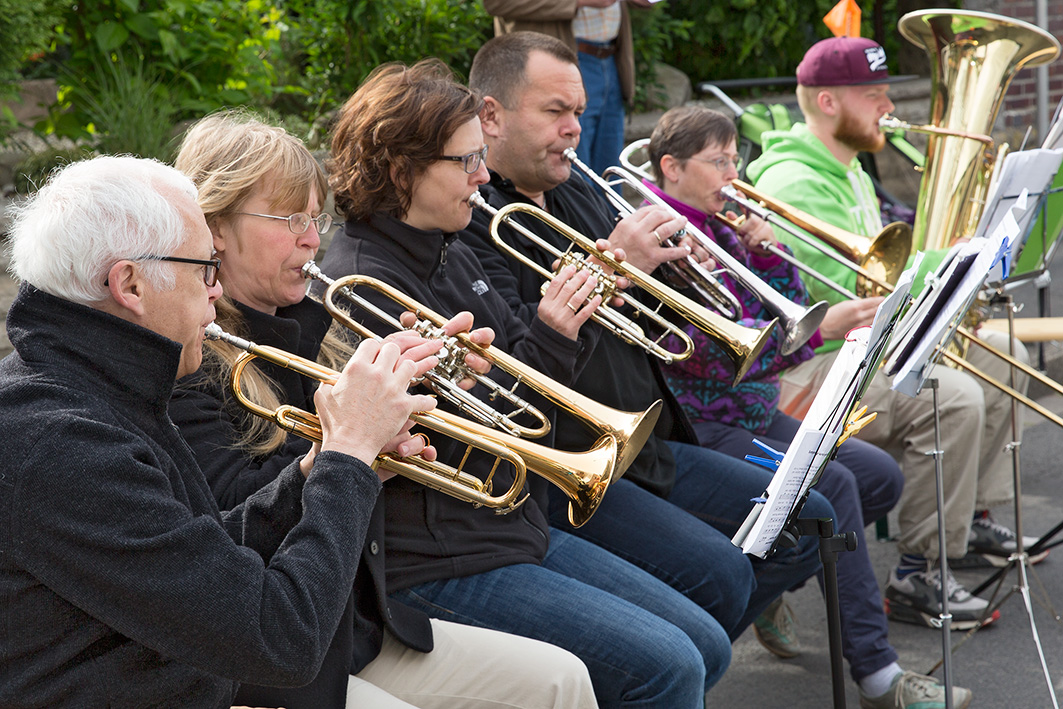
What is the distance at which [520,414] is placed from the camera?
2340 mm

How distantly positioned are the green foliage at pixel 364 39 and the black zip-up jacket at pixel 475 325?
3397 mm

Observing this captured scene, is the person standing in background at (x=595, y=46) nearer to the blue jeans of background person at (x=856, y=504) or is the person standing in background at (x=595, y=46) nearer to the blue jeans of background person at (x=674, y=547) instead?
the blue jeans of background person at (x=856, y=504)

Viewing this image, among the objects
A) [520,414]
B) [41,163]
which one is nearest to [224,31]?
[41,163]

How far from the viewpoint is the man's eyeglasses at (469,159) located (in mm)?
2373

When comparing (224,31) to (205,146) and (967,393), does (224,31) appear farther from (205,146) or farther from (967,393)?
(967,393)

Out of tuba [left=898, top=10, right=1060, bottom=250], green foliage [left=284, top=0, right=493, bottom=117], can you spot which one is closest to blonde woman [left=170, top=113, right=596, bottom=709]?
tuba [left=898, top=10, right=1060, bottom=250]

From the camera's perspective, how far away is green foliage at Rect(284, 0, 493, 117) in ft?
18.5

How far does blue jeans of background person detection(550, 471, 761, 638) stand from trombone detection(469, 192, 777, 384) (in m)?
0.42

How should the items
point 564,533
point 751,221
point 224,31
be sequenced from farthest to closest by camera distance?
point 224,31
point 751,221
point 564,533

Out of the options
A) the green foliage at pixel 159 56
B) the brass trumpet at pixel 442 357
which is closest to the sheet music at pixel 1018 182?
the brass trumpet at pixel 442 357

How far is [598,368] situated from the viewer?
274 cm

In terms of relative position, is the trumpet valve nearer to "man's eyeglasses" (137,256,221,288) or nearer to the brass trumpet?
the brass trumpet

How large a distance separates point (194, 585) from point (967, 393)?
2972mm

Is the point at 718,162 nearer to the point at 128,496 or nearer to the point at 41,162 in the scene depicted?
the point at 128,496
